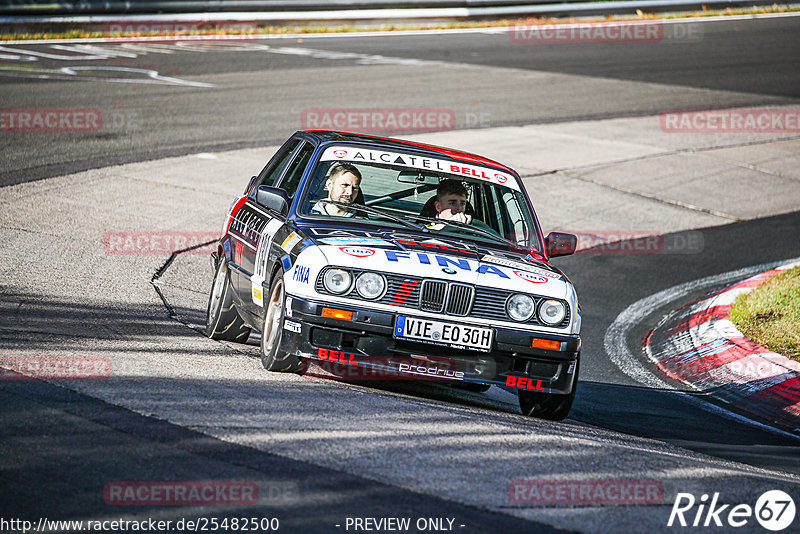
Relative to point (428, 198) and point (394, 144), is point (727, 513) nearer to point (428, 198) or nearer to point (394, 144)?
point (428, 198)

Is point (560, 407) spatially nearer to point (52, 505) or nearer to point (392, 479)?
point (392, 479)

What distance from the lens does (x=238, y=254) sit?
26.7 ft

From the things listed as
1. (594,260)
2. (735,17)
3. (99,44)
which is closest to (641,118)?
(594,260)

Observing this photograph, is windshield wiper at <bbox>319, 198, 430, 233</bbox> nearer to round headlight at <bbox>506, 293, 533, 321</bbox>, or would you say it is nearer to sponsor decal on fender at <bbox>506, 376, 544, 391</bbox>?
round headlight at <bbox>506, 293, 533, 321</bbox>

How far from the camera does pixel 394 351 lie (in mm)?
6504

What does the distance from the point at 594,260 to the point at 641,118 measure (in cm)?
936
